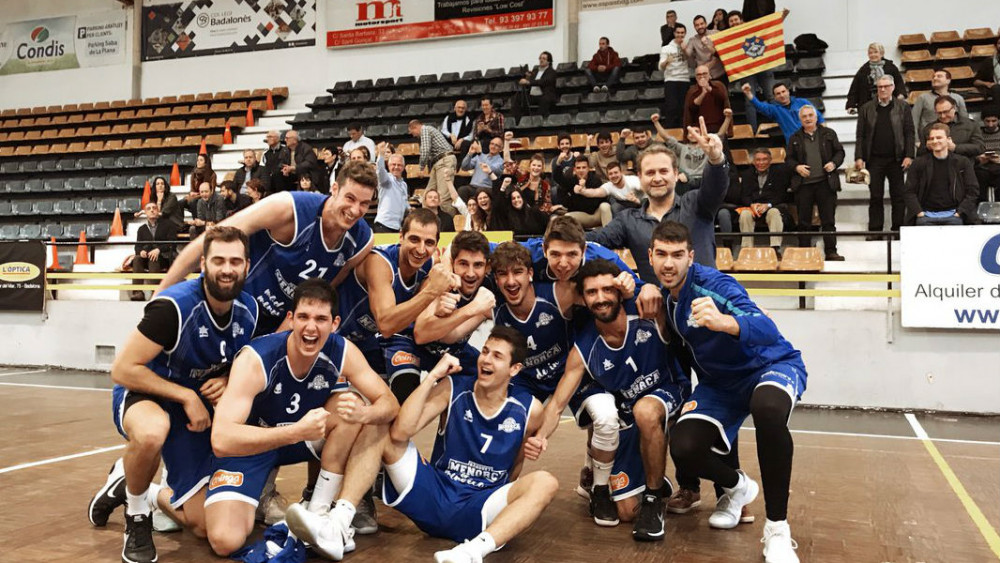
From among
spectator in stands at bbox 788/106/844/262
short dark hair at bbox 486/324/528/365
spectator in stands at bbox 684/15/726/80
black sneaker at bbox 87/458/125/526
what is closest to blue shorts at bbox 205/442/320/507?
black sneaker at bbox 87/458/125/526

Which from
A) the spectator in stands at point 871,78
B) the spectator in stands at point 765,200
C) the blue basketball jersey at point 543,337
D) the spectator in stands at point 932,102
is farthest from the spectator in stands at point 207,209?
the spectator in stands at point 932,102

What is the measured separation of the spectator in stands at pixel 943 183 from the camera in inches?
314

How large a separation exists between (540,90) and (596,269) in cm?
1107

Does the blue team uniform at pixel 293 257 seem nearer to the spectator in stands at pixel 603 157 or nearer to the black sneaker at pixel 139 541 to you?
the black sneaker at pixel 139 541

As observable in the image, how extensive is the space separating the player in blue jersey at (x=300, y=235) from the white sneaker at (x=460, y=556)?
5.64 ft

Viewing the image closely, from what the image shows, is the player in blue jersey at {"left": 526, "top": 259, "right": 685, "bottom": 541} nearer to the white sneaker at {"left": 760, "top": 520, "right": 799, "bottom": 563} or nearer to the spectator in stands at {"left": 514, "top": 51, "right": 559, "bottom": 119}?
the white sneaker at {"left": 760, "top": 520, "right": 799, "bottom": 563}

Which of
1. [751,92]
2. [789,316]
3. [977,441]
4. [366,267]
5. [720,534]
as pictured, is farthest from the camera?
[751,92]

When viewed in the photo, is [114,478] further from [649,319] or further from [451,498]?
[649,319]

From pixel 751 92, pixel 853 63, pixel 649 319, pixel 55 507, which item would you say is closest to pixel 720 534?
pixel 649 319

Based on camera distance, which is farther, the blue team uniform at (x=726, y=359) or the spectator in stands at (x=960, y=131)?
the spectator in stands at (x=960, y=131)

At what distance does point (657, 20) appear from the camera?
15.8 metres

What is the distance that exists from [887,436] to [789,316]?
2020 mm

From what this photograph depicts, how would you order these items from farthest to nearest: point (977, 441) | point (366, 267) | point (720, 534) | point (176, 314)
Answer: point (977, 441) → point (366, 267) → point (720, 534) → point (176, 314)

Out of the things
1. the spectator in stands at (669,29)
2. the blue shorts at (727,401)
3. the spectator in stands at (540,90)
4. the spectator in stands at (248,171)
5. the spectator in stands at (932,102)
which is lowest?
the blue shorts at (727,401)
